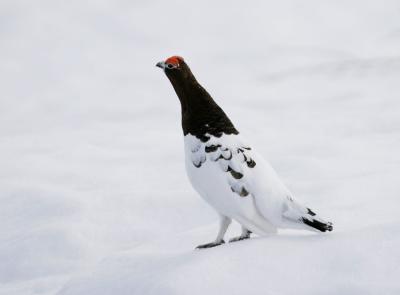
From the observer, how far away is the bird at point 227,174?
422 cm

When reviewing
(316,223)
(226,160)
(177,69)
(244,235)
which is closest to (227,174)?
(226,160)

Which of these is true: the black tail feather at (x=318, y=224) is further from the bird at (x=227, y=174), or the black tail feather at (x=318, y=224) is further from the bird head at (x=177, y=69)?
the bird head at (x=177, y=69)

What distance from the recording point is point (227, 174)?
4254 mm

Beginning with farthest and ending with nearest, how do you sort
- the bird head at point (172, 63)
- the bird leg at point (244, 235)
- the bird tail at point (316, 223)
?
the bird leg at point (244, 235)
the bird head at point (172, 63)
the bird tail at point (316, 223)

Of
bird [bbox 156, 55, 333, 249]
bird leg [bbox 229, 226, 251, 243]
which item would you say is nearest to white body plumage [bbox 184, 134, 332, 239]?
bird [bbox 156, 55, 333, 249]

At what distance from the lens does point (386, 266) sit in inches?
153

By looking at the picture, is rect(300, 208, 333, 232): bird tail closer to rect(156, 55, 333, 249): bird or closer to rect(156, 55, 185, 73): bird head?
rect(156, 55, 333, 249): bird

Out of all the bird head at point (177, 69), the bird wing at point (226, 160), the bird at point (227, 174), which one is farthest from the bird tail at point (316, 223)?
the bird head at point (177, 69)

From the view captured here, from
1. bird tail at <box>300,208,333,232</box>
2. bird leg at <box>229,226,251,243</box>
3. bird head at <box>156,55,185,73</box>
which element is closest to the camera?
bird tail at <box>300,208,333,232</box>

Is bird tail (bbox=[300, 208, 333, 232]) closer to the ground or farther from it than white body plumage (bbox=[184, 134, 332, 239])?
closer to the ground

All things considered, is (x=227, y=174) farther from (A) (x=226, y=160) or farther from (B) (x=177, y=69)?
(B) (x=177, y=69)

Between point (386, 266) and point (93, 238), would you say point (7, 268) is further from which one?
point (386, 266)

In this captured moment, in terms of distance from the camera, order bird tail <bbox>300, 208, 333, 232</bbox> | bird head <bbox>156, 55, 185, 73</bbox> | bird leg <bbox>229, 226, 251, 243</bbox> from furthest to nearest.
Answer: bird leg <bbox>229, 226, 251, 243</bbox>
bird head <bbox>156, 55, 185, 73</bbox>
bird tail <bbox>300, 208, 333, 232</bbox>

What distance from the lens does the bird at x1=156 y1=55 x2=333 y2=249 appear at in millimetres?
4223
